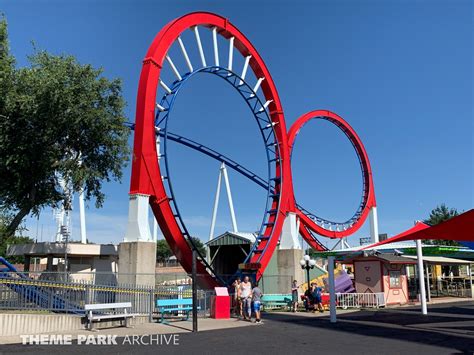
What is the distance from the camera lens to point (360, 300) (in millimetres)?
23875

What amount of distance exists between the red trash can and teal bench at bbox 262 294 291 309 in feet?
17.7

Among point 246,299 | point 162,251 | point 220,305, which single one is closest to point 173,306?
point 220,305

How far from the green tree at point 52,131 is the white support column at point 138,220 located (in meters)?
2.90

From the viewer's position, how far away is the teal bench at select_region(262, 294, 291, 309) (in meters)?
23.0

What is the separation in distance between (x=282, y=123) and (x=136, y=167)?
13462mm

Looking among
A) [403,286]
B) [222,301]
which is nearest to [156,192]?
[222,301]

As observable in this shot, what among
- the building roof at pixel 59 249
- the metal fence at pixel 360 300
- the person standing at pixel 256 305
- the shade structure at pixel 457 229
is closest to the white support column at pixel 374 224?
the metal fence at pixel 360 300

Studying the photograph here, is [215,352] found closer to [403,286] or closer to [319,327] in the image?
[319,327]

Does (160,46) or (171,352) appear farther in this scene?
(160,46)

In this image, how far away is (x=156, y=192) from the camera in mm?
20125

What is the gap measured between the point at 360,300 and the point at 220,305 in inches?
374

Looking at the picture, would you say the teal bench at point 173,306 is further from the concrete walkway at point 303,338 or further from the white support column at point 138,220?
the white support column at point 138,220

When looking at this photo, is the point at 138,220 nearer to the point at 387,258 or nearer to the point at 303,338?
the point at 303,338

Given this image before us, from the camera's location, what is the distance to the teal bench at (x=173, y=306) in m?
16.0
